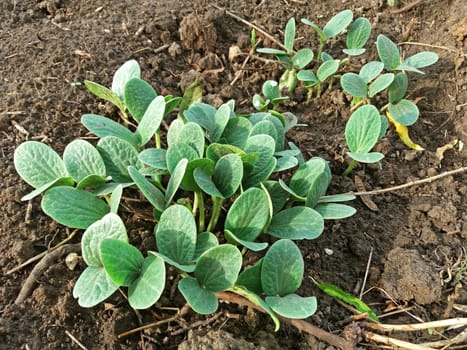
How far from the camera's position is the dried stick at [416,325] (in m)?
1.19

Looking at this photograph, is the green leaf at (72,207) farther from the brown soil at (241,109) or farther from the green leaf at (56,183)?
the brown soil at (241,109)

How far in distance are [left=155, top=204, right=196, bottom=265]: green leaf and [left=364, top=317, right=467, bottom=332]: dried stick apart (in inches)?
20.4

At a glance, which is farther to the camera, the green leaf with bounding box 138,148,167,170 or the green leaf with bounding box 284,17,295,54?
the green leaf with bounding box 284,17,295,54

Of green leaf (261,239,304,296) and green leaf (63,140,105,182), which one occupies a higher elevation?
green leaf (63,140,105,182)

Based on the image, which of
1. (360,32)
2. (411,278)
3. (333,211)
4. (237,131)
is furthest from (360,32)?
(411,278)

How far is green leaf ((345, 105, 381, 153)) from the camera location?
1.53 metres

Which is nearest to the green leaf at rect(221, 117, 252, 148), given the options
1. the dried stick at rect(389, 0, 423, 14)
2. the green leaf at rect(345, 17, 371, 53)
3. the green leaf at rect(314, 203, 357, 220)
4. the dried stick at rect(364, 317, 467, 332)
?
the green leaf at rect(314, 203, 357, 220)

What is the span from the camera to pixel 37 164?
4.30 feet

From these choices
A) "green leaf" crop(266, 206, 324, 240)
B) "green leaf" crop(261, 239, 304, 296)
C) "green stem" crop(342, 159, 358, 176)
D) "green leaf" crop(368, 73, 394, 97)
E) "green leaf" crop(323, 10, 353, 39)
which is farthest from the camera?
"green leaf" crop(323, 10, 353, 39)

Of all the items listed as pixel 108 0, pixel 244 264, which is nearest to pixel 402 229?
pixel 244 264

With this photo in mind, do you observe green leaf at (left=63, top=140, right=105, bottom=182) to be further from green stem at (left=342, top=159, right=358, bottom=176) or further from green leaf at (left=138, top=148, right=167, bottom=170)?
green stem at (left=342, top=159, right=358, bottom=176)

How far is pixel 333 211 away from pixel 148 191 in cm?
51

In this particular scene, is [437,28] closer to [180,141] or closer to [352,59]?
[352,59]

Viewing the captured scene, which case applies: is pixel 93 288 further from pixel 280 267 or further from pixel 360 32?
pixel 360 32
